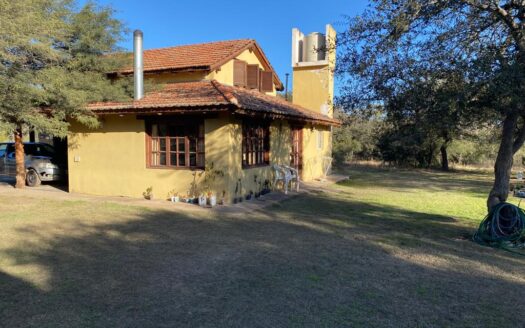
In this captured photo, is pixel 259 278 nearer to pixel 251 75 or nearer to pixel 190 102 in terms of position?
pixel 190 102

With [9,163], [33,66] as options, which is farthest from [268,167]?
[9,163]

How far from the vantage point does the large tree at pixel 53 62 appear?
31.4 feet

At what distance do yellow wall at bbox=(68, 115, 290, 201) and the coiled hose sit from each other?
21.0ft

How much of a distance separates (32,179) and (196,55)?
328 inches

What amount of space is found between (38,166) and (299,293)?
46.3 ft

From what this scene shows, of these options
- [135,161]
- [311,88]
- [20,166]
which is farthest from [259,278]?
[311,88]

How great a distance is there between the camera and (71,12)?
39.1 feet

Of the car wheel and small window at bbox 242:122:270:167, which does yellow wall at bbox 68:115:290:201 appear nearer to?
small window at bbox 242:122:270:167

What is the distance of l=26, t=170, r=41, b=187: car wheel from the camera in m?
Result: 15.0

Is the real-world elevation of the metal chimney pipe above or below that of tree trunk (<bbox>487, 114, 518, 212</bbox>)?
above

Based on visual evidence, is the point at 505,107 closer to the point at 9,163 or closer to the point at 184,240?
the point at 184,240

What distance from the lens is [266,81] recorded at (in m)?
16.0

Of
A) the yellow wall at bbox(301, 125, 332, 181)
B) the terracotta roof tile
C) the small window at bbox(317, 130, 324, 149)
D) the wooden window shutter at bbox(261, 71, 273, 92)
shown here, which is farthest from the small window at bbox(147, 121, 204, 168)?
the small window at bbox(317, 130, 324, 149)

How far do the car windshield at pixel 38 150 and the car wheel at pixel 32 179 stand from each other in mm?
810
